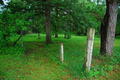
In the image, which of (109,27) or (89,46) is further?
(109,27)

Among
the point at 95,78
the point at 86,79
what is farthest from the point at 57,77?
the point at 95,78

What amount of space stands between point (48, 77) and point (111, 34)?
14.8 ft

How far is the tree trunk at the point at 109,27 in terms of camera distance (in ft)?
16.6

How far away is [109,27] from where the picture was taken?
513cm

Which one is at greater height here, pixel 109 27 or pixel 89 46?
pixel 109 27

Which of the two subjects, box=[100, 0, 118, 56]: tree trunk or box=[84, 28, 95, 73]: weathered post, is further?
box=[100, 0, 118, 56]: tree trunk

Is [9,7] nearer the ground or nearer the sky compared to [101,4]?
nearer the ground

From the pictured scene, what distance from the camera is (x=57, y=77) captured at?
3553mm

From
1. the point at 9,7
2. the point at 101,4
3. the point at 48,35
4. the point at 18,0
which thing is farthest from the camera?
the point at 48,35

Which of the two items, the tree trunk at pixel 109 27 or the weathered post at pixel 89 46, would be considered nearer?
the weathered post at pixel 89 46

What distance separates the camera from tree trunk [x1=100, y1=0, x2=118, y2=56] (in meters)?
5.05

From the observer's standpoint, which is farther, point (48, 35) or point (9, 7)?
point (48, 35)

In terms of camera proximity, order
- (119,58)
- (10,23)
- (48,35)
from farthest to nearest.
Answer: (48,35)
(10,23)
(119,58)

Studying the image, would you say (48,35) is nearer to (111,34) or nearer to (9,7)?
(9,7)
